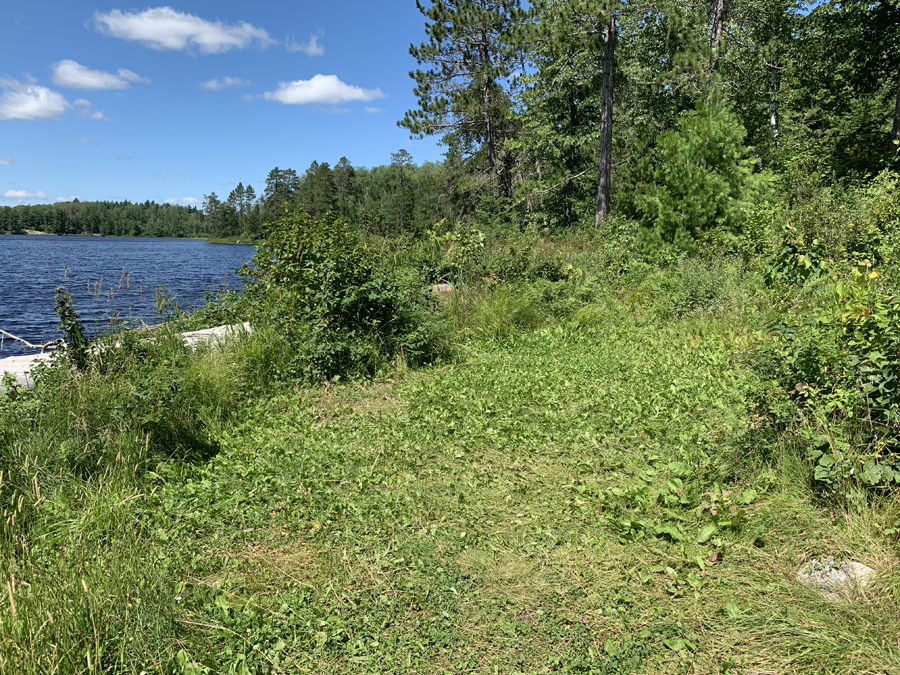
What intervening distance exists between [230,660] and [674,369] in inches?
205

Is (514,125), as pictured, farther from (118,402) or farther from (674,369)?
(118,402)

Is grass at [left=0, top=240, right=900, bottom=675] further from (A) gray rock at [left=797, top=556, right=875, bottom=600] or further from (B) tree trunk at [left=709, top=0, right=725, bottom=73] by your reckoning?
(B) tree trunk at [left=709, top=0, right=725, bottom=73]

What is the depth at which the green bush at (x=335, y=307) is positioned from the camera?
6234 millimetres

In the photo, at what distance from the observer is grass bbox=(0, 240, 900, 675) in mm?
2359

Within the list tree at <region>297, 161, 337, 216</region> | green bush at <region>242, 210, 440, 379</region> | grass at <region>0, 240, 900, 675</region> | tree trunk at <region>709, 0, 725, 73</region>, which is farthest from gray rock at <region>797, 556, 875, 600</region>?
tree at <region>297, 161, 337, 216</region>

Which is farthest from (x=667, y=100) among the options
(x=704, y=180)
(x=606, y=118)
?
(x=704, y=180)

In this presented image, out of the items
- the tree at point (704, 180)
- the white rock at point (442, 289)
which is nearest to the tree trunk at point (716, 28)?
the tree at point (704, 180)

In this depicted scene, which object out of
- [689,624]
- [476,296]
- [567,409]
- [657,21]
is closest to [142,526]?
[689,624]

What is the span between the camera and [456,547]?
319 centimetres

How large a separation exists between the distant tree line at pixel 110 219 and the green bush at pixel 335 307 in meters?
124

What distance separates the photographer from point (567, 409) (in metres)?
5.11

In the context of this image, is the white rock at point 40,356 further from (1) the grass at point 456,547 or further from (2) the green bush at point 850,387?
(2) the green bush at point 850,387

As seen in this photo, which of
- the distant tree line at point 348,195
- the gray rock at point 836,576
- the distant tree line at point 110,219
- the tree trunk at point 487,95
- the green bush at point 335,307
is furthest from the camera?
the distant tree line at point 110,219

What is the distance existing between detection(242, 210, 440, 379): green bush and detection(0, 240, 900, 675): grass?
38.2 inches
